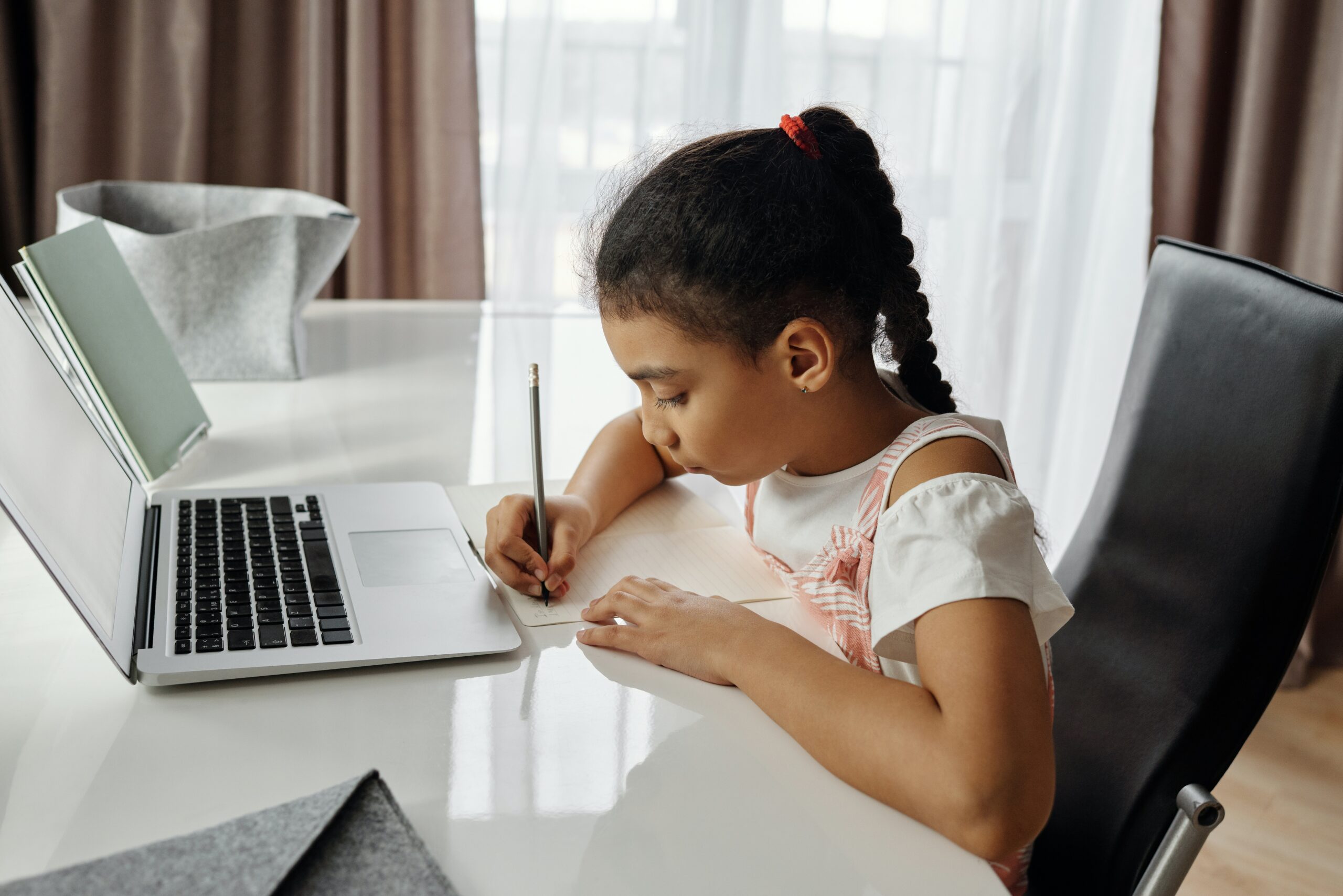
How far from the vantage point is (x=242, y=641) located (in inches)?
25.0

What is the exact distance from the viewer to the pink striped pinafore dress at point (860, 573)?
2.40 feet

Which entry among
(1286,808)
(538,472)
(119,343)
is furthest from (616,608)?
(1286,808)

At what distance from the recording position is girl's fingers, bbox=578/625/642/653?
0.67 metres

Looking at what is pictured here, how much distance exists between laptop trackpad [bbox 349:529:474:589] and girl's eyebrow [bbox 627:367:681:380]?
Result: 0.62 ft

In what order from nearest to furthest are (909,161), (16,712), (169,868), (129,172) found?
(169,868)
(16,712)
(129,172)
(909,161)

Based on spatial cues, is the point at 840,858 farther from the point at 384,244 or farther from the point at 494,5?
the point at 494,5

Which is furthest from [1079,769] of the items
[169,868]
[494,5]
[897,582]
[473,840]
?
[494,5]

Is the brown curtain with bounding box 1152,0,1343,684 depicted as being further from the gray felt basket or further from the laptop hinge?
the laptop hinge

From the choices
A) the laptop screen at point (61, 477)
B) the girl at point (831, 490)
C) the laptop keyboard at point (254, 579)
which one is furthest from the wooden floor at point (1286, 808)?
the laptop screen at point (61, 477)

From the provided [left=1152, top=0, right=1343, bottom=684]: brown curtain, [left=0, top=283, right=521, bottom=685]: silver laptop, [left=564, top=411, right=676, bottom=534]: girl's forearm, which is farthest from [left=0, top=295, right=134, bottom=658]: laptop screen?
[left=1152, top=0, right=1343, bottom=684]: brown curtain

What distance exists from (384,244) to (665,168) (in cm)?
136

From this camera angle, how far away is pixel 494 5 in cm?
205

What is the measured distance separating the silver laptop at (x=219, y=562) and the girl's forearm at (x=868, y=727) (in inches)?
6.2

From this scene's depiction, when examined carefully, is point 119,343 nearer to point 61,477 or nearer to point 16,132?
point 61,477
